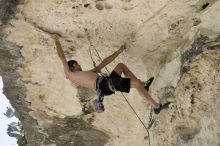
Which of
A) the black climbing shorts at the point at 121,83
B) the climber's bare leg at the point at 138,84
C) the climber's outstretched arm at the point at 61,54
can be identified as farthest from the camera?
the climber's outstretched arm at the point at 61,54

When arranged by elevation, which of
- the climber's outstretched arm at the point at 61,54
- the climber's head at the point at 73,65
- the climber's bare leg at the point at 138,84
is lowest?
the climber's bare leg at the point at 138,84

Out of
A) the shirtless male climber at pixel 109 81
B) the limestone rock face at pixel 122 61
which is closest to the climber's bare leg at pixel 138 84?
the shirtless male climber at pixel 109 81

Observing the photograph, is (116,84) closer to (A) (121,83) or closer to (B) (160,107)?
(A) (121,83)

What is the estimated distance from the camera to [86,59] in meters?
6.29

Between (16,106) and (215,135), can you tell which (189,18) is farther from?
(16,106)

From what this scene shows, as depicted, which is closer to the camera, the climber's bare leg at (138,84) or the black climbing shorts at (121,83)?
the black climbing shorts at (121,83)

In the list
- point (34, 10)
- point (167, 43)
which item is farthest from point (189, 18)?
point (34, 10)

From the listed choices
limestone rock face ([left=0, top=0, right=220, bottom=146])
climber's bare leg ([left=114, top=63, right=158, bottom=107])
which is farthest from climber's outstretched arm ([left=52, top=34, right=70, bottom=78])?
climber's bare leg ([left=114, top=63, right=158, bottom=107])

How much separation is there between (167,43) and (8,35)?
7.65 ft

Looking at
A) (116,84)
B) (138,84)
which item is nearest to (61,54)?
(116,84)

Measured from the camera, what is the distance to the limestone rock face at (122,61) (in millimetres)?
4977

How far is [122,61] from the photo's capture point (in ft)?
20.0

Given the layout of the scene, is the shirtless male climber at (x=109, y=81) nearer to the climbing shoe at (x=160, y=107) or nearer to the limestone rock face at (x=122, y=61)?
the climbing shoe at (x=160, y=107)

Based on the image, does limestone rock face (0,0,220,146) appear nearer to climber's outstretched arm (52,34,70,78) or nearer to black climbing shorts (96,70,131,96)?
climber's outstretched arm (52,34,70,78)
